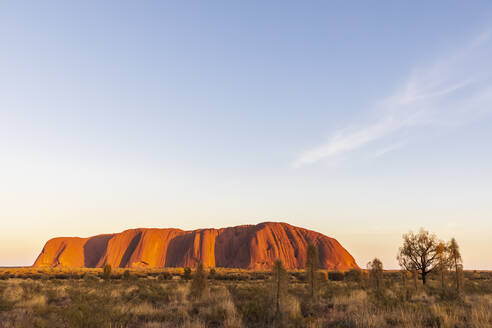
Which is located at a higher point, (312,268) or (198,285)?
(312,268)

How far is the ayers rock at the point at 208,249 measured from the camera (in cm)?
9025

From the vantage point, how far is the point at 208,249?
315 feet

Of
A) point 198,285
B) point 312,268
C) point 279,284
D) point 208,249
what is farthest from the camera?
point 208,249

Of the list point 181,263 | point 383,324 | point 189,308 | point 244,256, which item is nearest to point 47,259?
point 181,263

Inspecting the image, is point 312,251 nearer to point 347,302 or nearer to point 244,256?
point 347,302

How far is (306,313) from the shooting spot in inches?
440

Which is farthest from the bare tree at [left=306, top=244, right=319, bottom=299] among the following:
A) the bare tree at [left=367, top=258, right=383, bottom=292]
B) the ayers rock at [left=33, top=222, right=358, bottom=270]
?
the ayers rock at [left=33, top=222, right=358, bottom=270]

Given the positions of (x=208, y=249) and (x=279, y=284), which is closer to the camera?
(x=279, y=284)

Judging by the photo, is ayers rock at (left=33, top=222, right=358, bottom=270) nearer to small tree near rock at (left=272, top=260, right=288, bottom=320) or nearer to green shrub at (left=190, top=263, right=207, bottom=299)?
green shrub at (left=190, top=263, right=207, bottom=299)

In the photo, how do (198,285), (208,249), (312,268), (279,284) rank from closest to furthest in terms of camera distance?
(279,284)
(198,285)
(312,268)
(208,249)

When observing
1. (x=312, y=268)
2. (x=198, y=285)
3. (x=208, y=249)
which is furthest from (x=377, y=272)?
(x=208, y=249)

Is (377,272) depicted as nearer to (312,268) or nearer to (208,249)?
(312,268)

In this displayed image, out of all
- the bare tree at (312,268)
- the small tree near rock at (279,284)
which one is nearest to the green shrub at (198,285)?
the bare tree at (312,268)

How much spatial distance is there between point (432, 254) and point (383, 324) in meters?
23.6
